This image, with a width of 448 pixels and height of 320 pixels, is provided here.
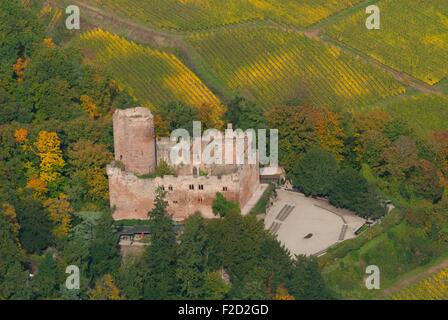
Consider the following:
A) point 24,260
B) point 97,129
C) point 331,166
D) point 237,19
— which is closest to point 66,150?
point 97,129

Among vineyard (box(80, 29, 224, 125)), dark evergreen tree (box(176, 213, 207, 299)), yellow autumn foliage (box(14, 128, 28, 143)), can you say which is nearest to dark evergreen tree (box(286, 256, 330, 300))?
dark evergreen tree (box(176, 213, 207, 299))

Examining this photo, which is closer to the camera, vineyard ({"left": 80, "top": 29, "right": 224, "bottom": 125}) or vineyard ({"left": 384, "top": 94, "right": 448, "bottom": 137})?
vineyard ({"left": 80, "top": 29, "right": 224, "bottom": 125})

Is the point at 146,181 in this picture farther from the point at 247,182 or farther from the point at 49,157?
the point at 49,157

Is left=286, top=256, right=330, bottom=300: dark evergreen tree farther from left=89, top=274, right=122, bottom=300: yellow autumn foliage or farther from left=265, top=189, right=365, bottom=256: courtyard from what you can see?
left=89, top=274, right=122, bottom=300: yellow autumn foliage

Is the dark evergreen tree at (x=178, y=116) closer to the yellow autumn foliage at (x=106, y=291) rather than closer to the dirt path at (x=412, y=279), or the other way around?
the yellow autumn foliage at (x=106, y=291)

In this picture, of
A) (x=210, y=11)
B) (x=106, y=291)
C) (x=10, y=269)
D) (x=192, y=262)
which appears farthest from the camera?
(x=210, y=11)

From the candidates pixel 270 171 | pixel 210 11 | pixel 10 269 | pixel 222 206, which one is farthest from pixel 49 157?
pixel 210 11

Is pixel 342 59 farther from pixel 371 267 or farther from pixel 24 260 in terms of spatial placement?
pixel 24 260
